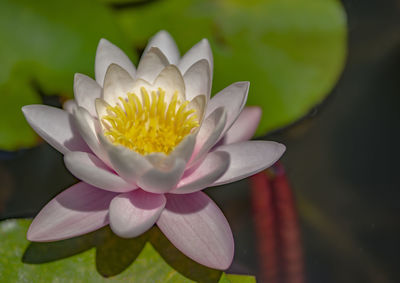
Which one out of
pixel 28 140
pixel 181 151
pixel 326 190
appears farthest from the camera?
pixel 326 190

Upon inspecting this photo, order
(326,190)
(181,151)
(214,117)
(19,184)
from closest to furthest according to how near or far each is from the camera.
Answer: (181,151) → (214,117) → (19,184) → (326,190)

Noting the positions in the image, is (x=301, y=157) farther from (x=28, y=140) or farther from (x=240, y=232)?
(x=28, y=140)

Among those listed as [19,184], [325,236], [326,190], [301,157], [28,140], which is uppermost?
[28,140]

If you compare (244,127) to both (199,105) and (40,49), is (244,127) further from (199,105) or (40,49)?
(40,49)

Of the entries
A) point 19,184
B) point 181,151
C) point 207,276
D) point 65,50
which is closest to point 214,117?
point 181,151

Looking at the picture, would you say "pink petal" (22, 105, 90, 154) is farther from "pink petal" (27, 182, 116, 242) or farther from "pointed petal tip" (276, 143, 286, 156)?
"pointed petal tip" (276, 143, 286, 156)

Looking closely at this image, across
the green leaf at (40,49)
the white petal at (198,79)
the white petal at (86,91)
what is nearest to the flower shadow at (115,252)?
the white petal at (86,91)
